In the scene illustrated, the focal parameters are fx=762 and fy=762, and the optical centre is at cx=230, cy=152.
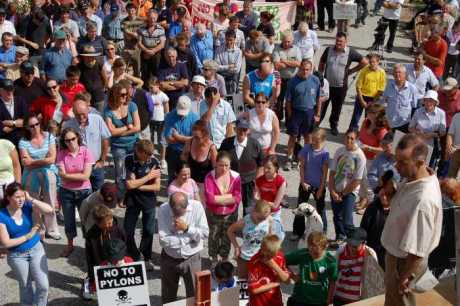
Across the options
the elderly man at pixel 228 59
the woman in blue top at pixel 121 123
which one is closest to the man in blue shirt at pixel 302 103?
the elderly man at pixel 228 59

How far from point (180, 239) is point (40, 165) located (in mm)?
2516

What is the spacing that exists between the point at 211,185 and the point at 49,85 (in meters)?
3.11

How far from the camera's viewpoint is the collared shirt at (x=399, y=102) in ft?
38.7

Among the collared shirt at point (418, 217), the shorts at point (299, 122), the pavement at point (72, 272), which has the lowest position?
the pavement at point (72, 272)

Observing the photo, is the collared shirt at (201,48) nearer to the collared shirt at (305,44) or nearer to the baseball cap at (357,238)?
the collared shirt at (305,44)

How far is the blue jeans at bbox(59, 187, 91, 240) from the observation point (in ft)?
30.0

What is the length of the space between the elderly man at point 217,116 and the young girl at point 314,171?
1289mm

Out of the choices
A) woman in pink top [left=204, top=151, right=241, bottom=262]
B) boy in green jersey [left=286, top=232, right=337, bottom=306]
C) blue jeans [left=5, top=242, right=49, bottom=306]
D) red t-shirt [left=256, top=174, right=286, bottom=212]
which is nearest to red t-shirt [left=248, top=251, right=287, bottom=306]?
boy in green jersey [left=286, top=232, right=337, bottom=306]

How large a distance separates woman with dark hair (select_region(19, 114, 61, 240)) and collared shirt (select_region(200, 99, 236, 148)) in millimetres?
2114

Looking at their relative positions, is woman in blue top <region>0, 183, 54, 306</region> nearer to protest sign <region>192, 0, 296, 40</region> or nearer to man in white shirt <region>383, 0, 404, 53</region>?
protest sign <region>192, 0, 296, 40</region>

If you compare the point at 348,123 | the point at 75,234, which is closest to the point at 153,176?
the point at 75,234

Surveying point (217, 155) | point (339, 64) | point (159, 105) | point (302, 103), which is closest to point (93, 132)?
point (217, 155)

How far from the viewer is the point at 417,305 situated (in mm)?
6238

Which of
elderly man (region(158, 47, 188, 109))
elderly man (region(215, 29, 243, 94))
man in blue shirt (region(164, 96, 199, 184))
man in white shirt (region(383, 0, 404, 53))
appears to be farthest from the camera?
man in white shirt (region(383, 0, 404, 53))
